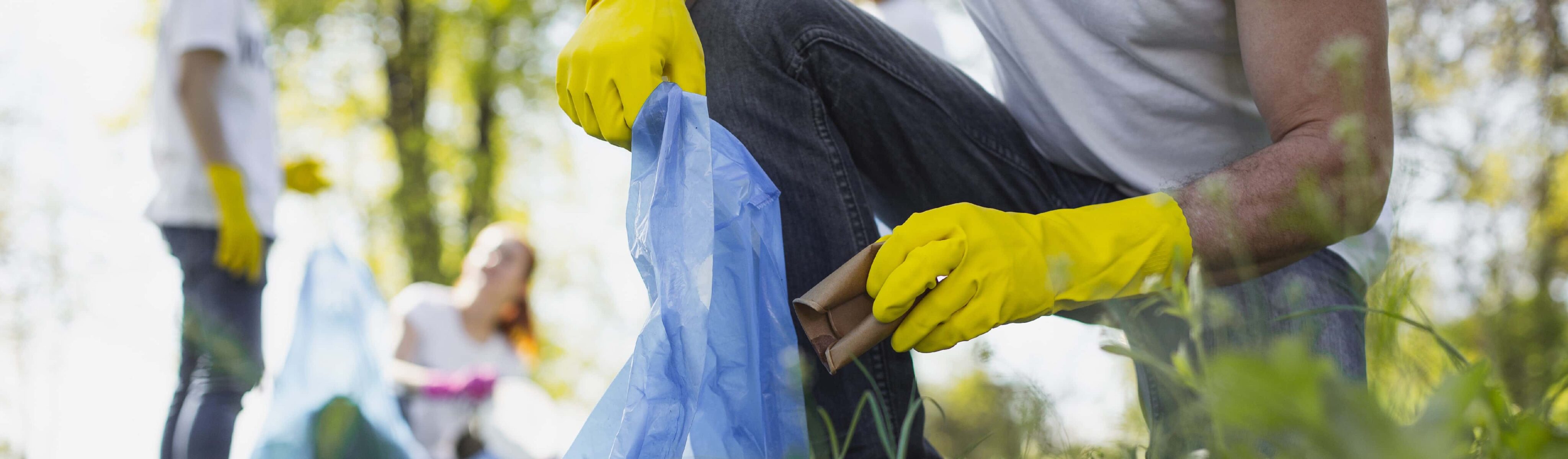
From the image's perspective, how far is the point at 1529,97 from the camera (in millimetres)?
4320

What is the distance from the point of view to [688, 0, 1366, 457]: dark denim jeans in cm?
99

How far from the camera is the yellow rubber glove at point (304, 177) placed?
2.68 m

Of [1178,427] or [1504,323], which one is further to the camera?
[1504,323]

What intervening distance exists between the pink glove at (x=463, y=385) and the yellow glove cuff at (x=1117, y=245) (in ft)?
10.7

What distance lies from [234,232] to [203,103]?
1.04 feet

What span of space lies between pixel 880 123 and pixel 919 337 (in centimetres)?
41

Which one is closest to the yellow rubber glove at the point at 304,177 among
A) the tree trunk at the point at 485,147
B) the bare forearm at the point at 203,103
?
the bare forearm at the point at 203,103

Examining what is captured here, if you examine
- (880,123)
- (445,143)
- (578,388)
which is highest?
(880,123)

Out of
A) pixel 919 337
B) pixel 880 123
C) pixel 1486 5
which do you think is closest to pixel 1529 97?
pixel 1486 5

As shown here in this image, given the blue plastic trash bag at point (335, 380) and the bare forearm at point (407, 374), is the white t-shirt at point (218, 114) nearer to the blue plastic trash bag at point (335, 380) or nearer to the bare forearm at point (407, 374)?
the blue plastic trash bag at point (335, 380)

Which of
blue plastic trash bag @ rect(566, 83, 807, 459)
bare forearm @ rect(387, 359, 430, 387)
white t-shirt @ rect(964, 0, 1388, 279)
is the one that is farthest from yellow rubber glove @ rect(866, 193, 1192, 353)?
bare forearm @ rect(387, 359, 430, 387)

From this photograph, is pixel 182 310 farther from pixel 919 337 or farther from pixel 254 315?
pixel 919 337

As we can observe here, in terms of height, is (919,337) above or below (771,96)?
below

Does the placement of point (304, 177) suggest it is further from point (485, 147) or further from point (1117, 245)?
point (485, 147)
